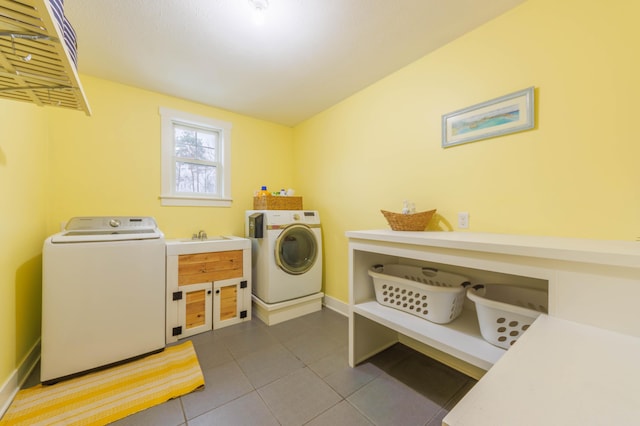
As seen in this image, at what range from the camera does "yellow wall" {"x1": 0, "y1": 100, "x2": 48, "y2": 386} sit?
1375mm

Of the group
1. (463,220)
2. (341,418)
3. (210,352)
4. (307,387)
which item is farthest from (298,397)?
(463,220)

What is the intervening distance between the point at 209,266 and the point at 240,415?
4.30ft

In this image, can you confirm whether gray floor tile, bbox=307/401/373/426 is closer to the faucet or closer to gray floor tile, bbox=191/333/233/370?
gray floor tile, bbox=191/333/233/370

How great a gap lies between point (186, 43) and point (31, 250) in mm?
1866

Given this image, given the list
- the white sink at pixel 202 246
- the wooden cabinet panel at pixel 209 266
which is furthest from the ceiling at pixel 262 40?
the wooden cabinet panel at pixel 209 266

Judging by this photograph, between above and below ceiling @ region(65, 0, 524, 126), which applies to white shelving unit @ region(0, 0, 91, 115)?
below

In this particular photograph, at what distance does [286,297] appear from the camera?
255 cm

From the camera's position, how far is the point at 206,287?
2283 mm

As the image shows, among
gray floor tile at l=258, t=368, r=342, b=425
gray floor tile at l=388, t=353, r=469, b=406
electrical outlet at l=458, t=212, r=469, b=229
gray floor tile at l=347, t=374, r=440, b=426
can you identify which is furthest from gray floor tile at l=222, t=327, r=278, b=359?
electrical outlet at l=458, t=212, r=469, b=229

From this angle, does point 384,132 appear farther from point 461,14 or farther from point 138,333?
point 138,333

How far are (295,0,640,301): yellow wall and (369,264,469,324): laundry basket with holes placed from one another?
39 centimetres

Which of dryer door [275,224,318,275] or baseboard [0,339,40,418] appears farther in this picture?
dryer door [275,224,318,275]

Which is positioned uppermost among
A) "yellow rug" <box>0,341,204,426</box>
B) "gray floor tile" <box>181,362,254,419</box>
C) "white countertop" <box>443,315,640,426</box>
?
"white countertop" <box>443,315,640,426</box>

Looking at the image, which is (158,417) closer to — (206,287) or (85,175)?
(206,287)
